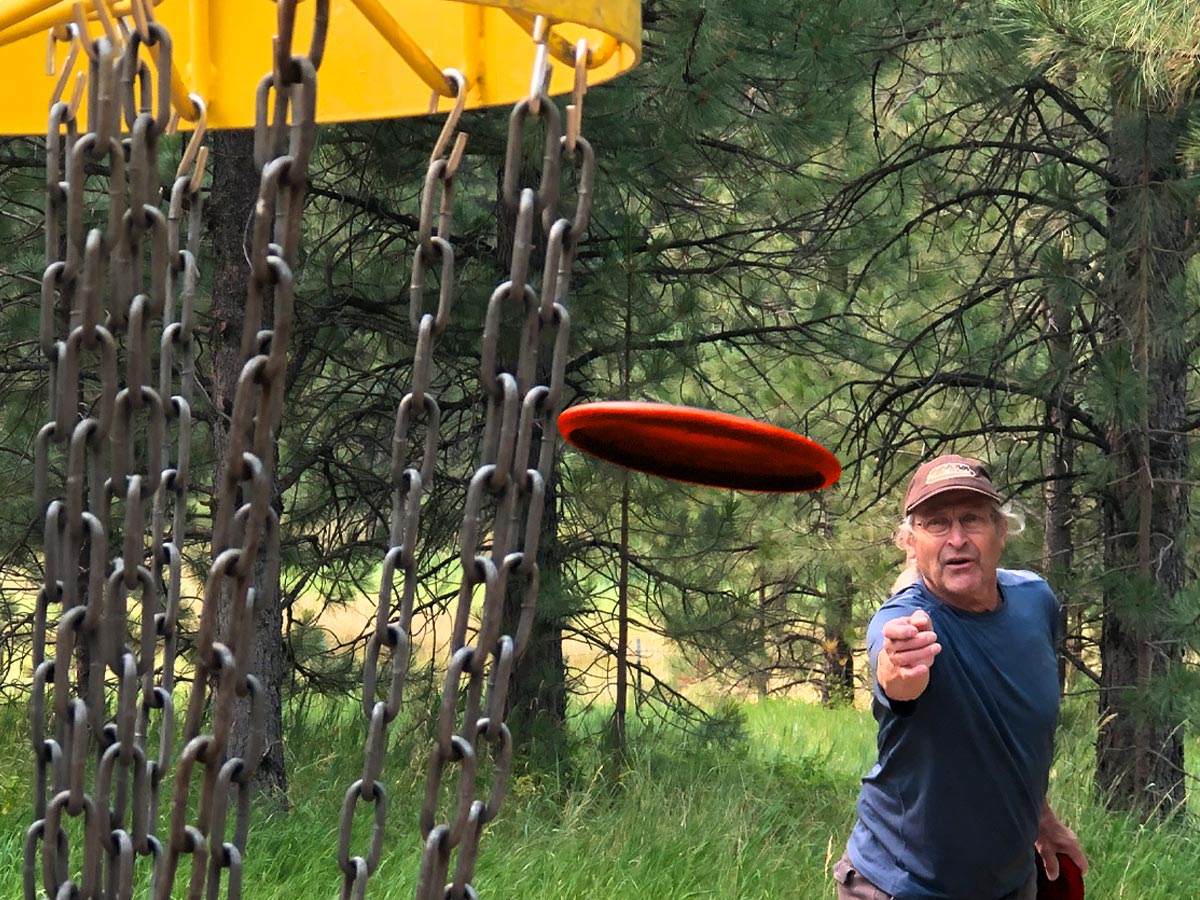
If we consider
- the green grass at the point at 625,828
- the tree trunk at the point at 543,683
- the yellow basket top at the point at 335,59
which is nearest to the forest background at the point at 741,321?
the tree trunk at the point at 543,683

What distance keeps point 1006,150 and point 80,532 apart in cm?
650

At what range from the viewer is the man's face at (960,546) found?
340 cm

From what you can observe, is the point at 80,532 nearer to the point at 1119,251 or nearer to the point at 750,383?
the point at 1119,251

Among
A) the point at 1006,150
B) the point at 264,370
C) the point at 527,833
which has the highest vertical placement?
the point at 1006,150

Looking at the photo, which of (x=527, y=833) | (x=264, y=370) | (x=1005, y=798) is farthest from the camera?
(x=527, y=833)

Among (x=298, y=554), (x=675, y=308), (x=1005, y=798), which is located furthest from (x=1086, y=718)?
(x=1005, y=798)

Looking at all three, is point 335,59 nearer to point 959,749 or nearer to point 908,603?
point 908,603

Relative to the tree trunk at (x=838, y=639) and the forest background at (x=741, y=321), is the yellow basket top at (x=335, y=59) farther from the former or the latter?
the tree trunk at (x=838, y=639)

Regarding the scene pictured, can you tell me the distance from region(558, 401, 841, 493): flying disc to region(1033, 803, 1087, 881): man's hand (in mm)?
1058

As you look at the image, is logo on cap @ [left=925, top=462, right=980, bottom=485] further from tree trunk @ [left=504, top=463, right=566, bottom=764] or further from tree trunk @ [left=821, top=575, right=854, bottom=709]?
tree trunk @ [left=821, top=575, right=854, bottom=709]

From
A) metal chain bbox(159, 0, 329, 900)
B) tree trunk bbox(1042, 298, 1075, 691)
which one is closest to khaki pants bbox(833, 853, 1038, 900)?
metal chain bbox(159, 0, 329, 900)

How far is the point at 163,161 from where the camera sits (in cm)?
636

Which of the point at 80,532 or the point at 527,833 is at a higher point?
the point at 80,532

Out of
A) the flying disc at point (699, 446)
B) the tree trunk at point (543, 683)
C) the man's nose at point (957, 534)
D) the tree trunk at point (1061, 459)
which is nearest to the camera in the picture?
the flying disc at point (699, 446)
